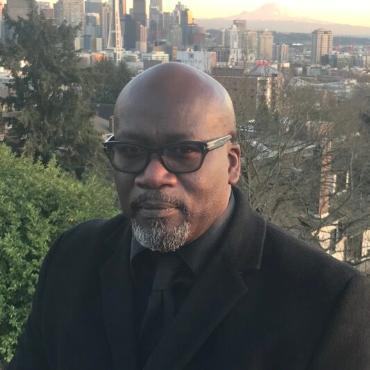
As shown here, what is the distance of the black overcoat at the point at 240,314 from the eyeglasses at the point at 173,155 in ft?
0.76

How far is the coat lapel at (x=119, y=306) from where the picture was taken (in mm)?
1562

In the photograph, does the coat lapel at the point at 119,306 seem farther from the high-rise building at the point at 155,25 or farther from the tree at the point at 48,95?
the high-rise building at the point at 155,25

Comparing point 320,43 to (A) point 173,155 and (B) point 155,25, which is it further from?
(A) point 173,155

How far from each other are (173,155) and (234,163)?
0.66 feet

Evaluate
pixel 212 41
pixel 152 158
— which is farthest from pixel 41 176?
pixel 212 41

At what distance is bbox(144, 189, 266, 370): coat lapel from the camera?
1.48m

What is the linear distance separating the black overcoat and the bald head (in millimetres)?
285

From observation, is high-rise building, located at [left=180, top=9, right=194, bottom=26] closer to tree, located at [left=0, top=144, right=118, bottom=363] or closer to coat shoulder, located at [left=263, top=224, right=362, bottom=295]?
tree, located at [left=0, top=144, right=118, bottom=363]

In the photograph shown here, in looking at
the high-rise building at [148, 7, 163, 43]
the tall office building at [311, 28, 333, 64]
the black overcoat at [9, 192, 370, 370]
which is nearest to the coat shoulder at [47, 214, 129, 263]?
the black overcoat at [9, 192, 370, 370]

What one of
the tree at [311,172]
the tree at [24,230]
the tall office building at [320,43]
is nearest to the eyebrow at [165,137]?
the tree at [24,230]

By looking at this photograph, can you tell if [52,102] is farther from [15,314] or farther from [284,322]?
[284,322]

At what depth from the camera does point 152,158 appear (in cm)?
148

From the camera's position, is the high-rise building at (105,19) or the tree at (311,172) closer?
the tree at (311,172)

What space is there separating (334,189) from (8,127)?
10746 millimetres
